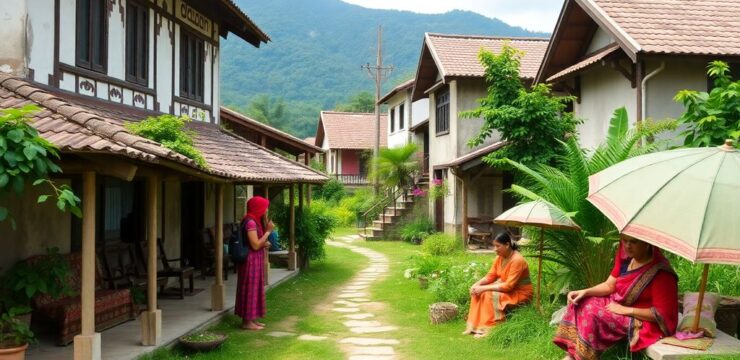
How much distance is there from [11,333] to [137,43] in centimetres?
560

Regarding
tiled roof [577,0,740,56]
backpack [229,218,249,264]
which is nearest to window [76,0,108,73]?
backpack [229,218,249,264]

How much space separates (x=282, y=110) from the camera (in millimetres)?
80562

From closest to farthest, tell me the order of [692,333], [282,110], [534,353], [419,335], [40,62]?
[692,333] → [534,353] → [40,62] → [419,335] → [282,110]

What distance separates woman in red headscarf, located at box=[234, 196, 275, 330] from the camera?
8.97m

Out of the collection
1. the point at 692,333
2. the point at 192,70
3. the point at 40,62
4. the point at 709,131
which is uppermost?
the point at 192,70

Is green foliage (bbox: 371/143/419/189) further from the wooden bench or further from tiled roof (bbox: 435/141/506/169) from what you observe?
the wooden bench

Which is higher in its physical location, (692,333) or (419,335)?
(692,333)

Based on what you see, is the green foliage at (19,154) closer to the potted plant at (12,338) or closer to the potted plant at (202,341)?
the potted plant at (12,338)

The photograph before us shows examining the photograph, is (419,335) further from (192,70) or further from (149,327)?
(192,70)

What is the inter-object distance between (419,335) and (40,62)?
18.5 ft

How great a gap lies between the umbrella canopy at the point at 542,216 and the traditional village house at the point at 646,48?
15.3ft

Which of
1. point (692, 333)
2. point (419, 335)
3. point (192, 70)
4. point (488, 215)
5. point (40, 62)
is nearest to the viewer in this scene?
point (692, 333)

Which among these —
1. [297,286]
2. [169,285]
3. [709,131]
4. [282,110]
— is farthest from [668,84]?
[282,110]

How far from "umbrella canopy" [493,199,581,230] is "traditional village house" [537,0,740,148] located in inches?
183
